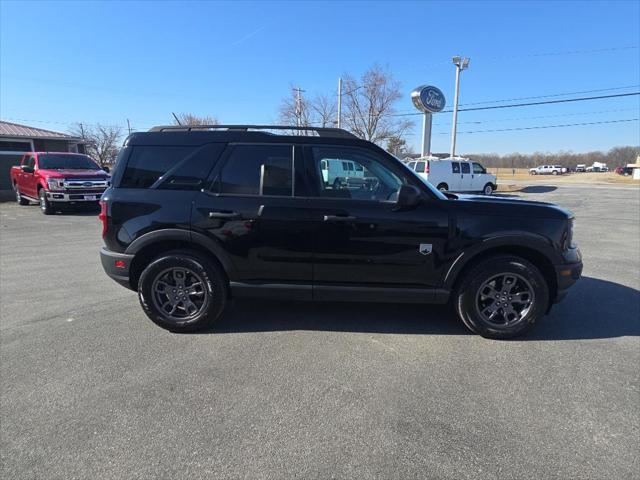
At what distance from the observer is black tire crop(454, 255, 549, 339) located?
368cm

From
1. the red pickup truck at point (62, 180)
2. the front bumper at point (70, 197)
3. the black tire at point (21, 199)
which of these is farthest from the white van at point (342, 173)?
the black tire at point (21, 199)

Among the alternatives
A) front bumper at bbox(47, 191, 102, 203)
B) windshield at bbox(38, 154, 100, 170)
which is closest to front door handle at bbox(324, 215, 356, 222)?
front bumper at bbox(47, 191, 102, 203)

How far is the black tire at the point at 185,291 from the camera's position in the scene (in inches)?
151

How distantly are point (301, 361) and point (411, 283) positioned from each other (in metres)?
1.27

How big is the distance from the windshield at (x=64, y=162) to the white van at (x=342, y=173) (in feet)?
43.2

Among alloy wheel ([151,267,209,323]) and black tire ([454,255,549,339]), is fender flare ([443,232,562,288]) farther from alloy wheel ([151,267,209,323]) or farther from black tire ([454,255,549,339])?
alloy wheel ([151,267,209,323])

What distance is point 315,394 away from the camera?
2.90 meters

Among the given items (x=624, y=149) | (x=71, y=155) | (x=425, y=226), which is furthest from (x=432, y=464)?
(x=624, y=149)

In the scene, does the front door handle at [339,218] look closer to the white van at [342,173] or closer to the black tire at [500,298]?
the white van at [342,173]

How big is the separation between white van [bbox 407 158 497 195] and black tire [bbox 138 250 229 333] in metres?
20.5

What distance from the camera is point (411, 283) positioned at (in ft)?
Answer: 12.4

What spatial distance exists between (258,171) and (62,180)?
11745 millimetres

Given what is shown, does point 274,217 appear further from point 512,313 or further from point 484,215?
point 512,313

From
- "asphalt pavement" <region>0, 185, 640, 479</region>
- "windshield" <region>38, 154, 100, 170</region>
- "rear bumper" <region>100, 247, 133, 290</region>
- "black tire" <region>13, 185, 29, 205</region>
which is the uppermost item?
"windshield" <region>38, 154, 100, 170</region>
